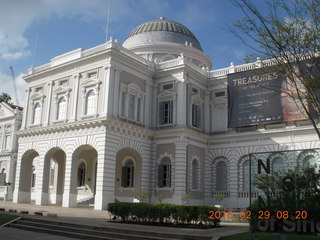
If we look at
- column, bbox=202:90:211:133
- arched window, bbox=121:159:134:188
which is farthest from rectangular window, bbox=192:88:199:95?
arched window, bbox=121:159:134:188

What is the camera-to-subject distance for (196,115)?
107ft

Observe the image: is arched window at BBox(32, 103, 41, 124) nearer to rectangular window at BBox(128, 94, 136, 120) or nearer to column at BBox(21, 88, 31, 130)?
column at BBox(21, 88, 31, 130)

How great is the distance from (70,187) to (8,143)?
78.8 ft

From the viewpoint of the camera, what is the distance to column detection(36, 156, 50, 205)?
30.0m

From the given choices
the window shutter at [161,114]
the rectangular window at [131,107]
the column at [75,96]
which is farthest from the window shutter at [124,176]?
the column at [75,96]

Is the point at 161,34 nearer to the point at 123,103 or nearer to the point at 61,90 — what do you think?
the point at 123,103

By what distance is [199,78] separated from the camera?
33.1 meters

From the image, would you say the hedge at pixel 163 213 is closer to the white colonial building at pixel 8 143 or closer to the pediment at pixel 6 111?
the white colonial building at pixel 8 143

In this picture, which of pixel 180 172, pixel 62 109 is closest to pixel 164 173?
pixel 180 172

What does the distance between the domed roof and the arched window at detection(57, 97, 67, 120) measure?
11.0 meters

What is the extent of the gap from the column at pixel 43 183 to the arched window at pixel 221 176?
13973mm

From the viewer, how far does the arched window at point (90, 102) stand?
28772mm

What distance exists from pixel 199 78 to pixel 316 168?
62.9 feet

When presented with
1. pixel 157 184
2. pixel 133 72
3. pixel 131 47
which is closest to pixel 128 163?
pixel 157 184
